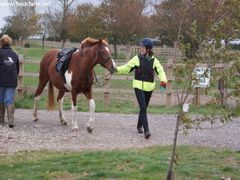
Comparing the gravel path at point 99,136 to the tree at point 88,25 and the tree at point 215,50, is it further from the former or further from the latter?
the tree at point 88,25

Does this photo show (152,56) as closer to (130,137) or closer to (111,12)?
(130,137)

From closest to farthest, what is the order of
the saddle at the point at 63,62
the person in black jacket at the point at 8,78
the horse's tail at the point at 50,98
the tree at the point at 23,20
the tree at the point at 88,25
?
the person in black jacket at the point at 8,78, the saddle at the point at 63,62, the horse's tail at the point at 50,98, the tree at the point at 88,25, the tree at the point at 23,20

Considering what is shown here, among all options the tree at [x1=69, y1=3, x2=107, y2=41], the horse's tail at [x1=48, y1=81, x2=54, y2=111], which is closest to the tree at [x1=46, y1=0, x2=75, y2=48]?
the tree at [x1=69, y1=3, x2=107, y2=41]

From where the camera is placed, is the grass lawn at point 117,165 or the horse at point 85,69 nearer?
the grass lawn at point 117,165

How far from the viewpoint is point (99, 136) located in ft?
31.6

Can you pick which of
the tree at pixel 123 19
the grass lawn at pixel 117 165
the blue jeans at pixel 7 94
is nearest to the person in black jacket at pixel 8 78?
the blue jeans at pixel 7 94

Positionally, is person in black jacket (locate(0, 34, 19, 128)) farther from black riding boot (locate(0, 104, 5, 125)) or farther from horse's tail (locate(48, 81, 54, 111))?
horse's tail (locate(48, 81, 54, 111))

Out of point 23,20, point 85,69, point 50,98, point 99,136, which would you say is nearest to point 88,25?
point 23,20

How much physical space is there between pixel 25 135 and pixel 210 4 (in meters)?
5.39

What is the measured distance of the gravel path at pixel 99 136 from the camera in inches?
340

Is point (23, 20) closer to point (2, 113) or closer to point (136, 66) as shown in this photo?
point (2, 113)

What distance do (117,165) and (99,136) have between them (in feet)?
Answer: 8.92

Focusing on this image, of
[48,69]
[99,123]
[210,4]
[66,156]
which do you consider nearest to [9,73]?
[48,69]

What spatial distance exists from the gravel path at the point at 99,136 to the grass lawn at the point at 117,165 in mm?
699
